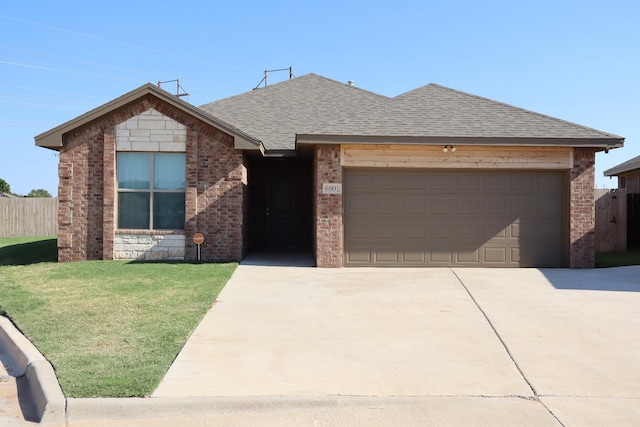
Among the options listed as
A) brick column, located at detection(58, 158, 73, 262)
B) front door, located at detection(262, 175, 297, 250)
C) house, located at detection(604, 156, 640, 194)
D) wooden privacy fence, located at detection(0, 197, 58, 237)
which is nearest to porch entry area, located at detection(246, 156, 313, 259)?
front door, located at detection(262, 175, 297, 250)

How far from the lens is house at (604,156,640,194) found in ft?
72.5

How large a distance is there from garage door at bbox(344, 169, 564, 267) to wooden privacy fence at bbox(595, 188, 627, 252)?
215 inches

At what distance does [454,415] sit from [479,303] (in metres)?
4.54

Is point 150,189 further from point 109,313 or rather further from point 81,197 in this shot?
point 109,313

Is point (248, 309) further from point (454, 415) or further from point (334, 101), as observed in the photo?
point (334, 101)

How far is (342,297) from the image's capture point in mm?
9242

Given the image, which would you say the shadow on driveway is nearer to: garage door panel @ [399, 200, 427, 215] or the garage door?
the garage door

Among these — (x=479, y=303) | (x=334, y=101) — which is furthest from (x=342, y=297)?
(x=334, y=101)

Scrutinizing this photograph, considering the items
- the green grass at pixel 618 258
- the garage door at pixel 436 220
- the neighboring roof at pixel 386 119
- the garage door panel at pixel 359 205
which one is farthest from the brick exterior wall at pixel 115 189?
the green grass at pixel 618 258

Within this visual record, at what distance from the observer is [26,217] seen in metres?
24.2

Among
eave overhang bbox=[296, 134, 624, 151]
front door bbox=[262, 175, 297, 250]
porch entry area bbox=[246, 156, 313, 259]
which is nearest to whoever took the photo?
eave overhang bbox=[296, 134, 624, 151]

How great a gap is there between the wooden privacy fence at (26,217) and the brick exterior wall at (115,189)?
1254cm

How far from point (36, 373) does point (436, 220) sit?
9.56 metres

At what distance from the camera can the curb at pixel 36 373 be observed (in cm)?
439
